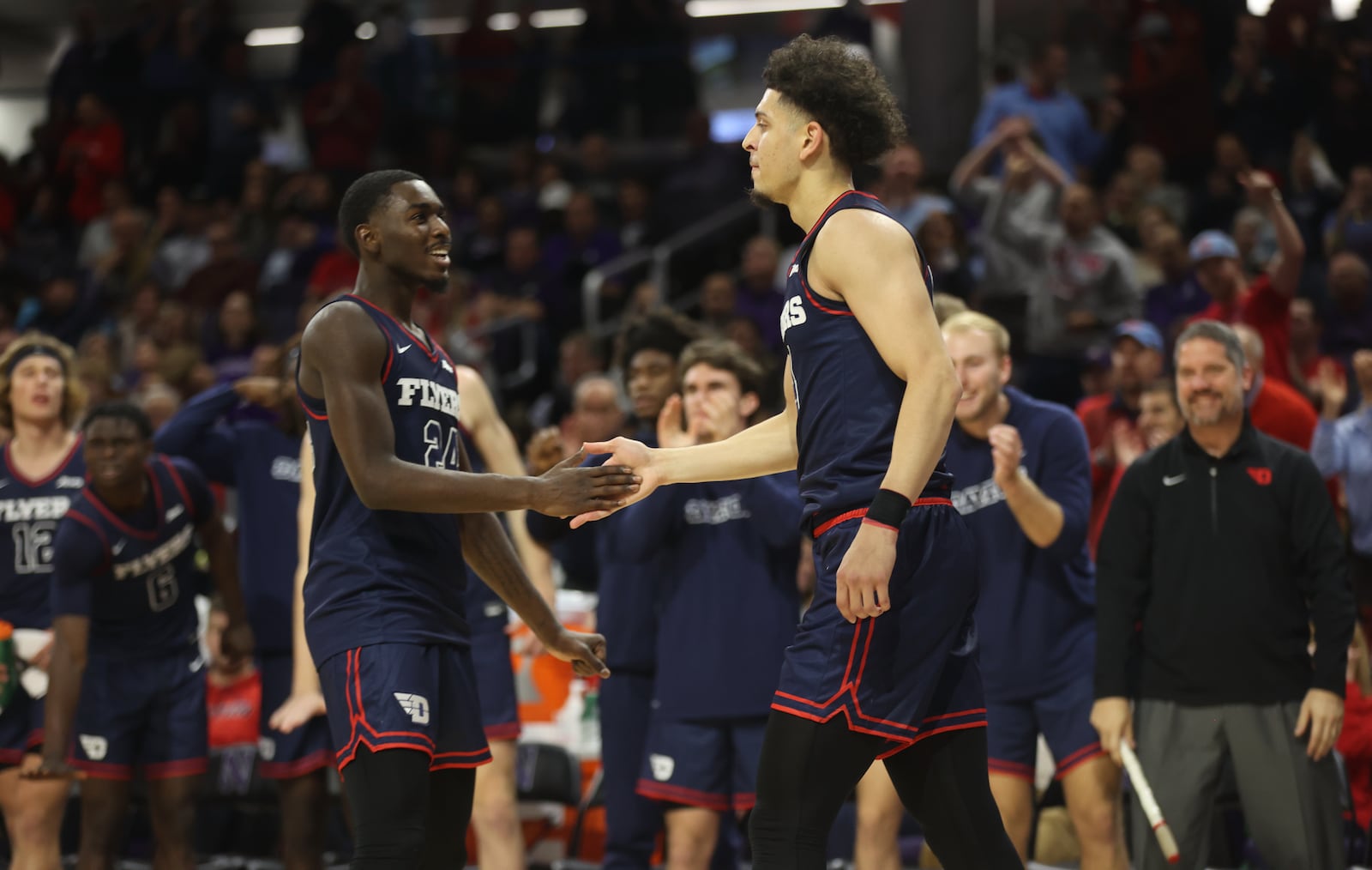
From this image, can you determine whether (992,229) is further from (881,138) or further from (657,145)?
(881,138)

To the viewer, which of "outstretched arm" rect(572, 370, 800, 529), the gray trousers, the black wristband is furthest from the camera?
the gray trousers

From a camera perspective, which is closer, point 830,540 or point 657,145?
point 830,540

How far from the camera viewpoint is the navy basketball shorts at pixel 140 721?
606 centimetres

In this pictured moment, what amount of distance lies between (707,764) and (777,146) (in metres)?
2.74

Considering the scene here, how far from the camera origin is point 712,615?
571 cm

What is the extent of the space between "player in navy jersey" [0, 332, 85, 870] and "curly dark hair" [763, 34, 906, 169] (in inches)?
162

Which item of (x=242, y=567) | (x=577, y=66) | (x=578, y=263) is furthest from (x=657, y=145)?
(x=242, y=567)

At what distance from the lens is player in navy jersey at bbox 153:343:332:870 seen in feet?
20.5

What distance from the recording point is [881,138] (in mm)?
3658

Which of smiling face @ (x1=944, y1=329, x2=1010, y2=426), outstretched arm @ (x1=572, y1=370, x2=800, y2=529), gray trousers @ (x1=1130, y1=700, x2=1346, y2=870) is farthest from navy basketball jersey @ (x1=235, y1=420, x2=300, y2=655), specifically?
gray trousers @ (x1=1130, y1=700, x2=1346, y2=870)

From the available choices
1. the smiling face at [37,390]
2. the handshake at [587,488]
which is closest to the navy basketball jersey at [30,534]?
the smiling face at [37,390]

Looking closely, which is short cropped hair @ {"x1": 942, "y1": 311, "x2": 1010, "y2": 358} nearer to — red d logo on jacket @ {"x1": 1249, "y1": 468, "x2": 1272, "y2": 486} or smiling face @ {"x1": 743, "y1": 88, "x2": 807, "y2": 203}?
red d logo on jacket @ {"x1": 1249, "y1": 468, "x2": 1272, "y2": 486}

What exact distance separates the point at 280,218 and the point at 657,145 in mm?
3655

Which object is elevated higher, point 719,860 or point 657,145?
point 657,145
